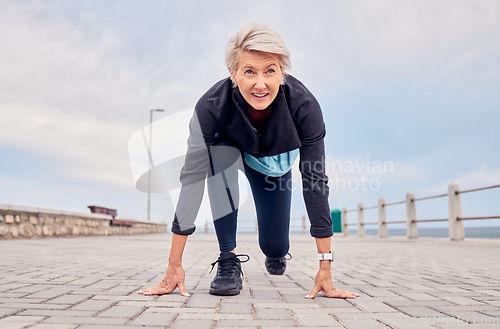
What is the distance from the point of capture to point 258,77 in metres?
2.43

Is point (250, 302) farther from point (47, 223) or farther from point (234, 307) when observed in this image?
point (47, 223)

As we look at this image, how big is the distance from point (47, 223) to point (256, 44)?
9.84m

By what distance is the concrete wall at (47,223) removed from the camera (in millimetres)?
9000

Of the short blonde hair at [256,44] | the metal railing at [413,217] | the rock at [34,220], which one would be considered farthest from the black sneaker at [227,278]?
the rock at [34,220]

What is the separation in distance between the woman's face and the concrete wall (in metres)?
7.91

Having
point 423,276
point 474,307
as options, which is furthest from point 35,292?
point 423,276

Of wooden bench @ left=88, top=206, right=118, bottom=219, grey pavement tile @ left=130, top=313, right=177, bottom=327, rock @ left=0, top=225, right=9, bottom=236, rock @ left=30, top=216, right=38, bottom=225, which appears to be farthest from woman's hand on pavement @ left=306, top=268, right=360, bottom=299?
wooden bench @ left=88, top=206, right=118, bottom=219

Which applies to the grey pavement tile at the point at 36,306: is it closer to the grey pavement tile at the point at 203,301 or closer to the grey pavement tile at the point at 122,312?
the grey pavement tile at the point at 122,312

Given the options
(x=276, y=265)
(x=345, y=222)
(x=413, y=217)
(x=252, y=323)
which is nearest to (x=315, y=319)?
(x=252, y=323)

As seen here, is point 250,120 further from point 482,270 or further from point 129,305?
point 482,270

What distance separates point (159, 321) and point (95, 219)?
12726 millimetres

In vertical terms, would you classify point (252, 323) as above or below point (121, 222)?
below

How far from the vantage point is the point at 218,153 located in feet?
9.77

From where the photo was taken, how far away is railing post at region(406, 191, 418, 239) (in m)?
12.2
